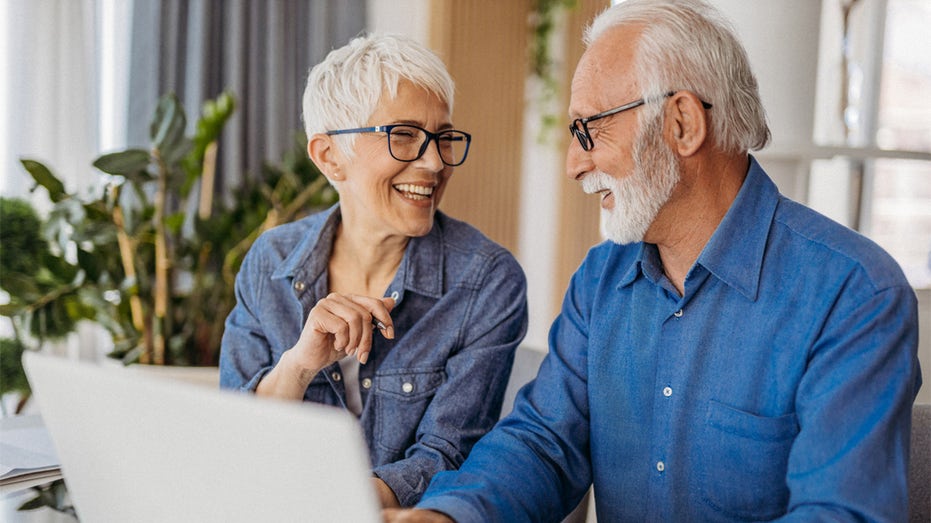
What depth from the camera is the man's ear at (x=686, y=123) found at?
1.33m

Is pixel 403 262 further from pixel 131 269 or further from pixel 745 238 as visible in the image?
pixel 131 269

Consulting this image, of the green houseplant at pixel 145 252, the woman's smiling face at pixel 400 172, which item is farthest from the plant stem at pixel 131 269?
the woman's smiling face at pixel 400 172

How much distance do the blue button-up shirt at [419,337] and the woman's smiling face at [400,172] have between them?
0.07m

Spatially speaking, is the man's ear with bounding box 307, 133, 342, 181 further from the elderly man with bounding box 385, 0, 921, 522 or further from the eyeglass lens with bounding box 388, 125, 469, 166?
the elderly man with bounding box 385, 0, 921, 522

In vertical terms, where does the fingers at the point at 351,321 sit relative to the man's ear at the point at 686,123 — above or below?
below

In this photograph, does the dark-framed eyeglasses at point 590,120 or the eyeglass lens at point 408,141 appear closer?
the dark-framed eyeglasses at point 590,120

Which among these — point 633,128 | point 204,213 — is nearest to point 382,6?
point 204,213

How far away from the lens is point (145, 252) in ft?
9.40

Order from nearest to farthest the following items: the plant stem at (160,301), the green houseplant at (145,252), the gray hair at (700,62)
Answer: the gray hair at (700,62)
the green houseplant at (145,252)
the plant stem at (160,301)

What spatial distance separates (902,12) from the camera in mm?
4102

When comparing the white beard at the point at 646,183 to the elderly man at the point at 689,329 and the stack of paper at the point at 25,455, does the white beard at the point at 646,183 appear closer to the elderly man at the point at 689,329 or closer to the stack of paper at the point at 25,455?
the elderly man at the point at 689,329

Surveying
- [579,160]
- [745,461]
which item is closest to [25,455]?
[579,160]

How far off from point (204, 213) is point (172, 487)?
8.64 ft

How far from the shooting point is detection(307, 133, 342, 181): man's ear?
173 cm
